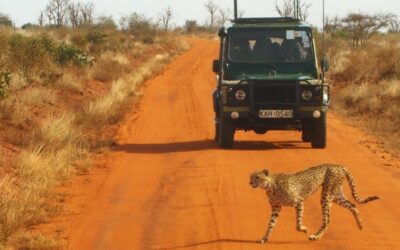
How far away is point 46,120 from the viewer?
49.2ft

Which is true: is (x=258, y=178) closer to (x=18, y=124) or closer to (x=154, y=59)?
(x=18, y=124)

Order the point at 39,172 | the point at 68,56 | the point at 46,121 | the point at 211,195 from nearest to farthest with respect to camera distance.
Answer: the point at 211,195 < the point at 39,172 < the point at 46,121 < the point at 68,56

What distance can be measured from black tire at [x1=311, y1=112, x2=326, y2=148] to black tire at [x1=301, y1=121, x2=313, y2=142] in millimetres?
211

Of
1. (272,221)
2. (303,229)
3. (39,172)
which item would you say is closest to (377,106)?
(39,172)

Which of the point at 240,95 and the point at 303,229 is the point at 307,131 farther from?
the point at 303,229

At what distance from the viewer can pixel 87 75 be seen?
2780 centimetres

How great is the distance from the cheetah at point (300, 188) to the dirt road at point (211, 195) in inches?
9.4

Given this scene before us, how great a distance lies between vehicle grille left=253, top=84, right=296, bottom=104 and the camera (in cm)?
1335

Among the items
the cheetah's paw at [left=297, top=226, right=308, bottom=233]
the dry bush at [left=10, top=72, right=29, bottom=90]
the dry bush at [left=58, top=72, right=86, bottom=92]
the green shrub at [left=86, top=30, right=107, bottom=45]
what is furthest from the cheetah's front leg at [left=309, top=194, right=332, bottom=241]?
the green shrub at [left=86, top=30, right=107, bottom=45]

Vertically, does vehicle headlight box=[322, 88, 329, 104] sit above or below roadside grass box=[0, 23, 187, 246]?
above

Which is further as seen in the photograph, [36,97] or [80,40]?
[80,40]

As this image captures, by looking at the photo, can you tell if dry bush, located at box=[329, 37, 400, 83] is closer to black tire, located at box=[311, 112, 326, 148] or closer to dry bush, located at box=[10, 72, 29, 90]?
dry bush, located at box=[10, 72, 29, 90]

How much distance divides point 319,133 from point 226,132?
66.5 inches

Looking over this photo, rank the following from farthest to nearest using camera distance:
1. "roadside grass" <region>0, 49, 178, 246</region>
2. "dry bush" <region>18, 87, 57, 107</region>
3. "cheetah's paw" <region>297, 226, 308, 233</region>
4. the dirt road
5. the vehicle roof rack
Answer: "dry bush" <region>18, 87, 57, 107</region> < the vehicle roof rack < "roadside grass" <region>0, 49, 178, 246</region> < the dirt road < "cheetah's paw" <region>297, 226, 308, 233</region>
